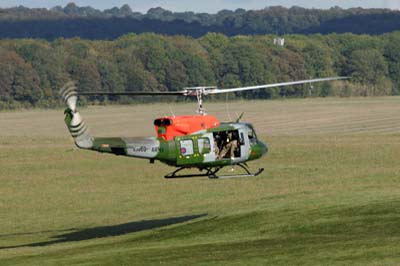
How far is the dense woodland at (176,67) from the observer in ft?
529

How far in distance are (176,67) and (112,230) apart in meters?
129

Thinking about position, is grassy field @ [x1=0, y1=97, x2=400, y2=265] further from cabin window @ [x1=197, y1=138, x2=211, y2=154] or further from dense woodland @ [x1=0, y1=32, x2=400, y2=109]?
dense woodland @ [x1=0, y1=32, x2=400, y2=109]

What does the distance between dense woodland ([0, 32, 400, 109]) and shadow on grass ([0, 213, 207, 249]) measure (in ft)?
348

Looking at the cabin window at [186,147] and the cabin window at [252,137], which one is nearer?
the cabin window at [186,147]

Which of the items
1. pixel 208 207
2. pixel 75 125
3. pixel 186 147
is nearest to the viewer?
pixel 75 125

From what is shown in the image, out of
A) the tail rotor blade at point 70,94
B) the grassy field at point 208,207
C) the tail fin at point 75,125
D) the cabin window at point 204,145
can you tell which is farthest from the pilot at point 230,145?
the tail rotor blade at point 70,94

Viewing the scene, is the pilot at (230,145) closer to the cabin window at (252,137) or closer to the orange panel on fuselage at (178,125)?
the cabin window at (252,137)

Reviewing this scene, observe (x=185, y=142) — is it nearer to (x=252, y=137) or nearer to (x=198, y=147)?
(x=198, y=147)

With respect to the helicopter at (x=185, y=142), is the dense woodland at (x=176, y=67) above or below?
below

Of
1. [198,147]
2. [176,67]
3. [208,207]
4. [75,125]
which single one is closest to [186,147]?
[198,147]

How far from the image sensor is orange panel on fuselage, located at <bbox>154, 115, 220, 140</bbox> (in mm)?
38969

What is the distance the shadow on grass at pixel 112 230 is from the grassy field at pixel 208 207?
0.15 feet

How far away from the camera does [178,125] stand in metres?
39.1

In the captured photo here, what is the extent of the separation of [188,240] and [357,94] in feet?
444
